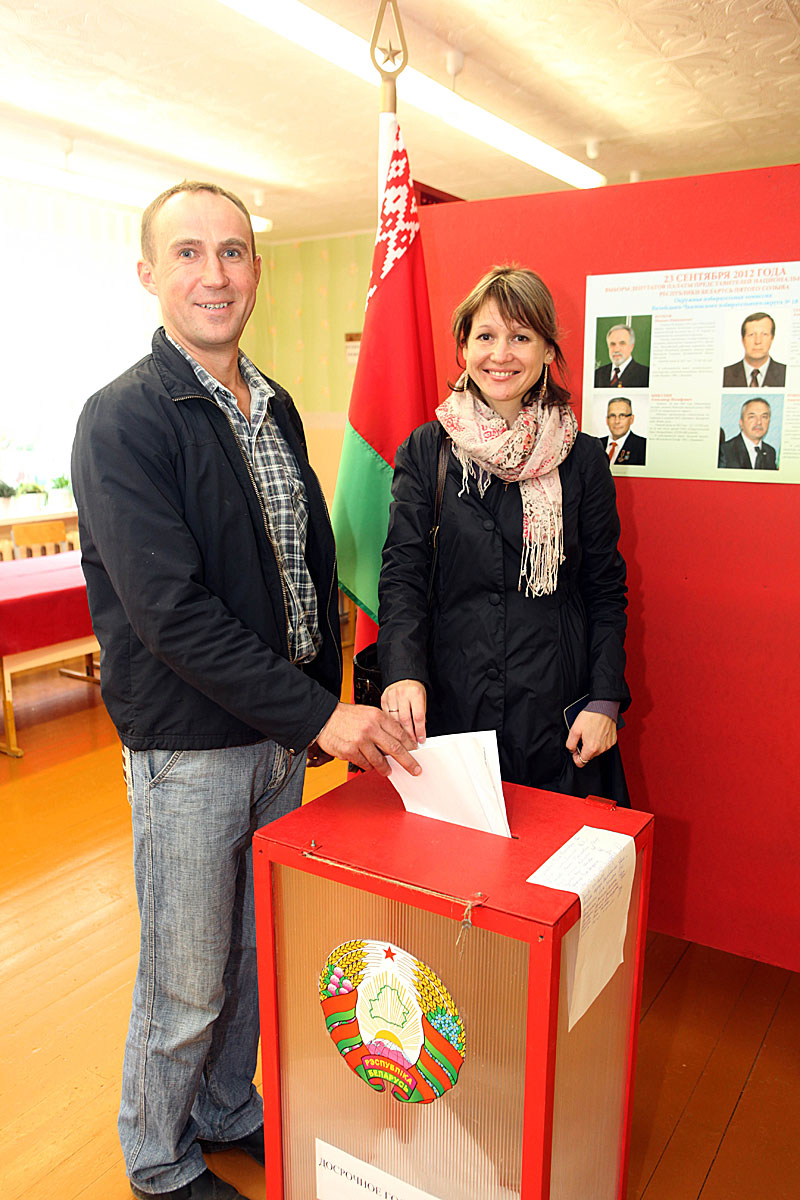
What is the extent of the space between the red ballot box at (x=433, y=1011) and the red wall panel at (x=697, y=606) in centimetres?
87

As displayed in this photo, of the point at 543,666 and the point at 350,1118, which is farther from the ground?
the point at 543,666

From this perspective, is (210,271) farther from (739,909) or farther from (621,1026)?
(739,909)

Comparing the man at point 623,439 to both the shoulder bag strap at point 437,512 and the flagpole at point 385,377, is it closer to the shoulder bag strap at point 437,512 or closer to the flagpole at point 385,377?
the flagpole at point 385,377

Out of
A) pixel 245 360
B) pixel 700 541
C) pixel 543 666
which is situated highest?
pixel 245 360

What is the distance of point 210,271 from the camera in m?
1.43

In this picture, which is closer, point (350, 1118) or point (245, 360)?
point (350, 1118)

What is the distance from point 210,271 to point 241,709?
0.69 meters

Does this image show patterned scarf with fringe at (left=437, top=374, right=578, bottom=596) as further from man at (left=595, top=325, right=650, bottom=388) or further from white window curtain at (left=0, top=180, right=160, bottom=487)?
white window curtain at (left=0, top=180, right=160, bottom=487)

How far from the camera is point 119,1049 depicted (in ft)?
6.97

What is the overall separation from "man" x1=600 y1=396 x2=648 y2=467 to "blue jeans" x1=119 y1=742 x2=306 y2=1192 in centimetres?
109

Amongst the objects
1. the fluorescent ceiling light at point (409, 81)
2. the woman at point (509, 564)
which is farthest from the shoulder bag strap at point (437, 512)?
the fluorescent ceiling light at point (409, 81)

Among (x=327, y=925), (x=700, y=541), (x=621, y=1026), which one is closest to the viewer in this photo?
(x=327, y=925)

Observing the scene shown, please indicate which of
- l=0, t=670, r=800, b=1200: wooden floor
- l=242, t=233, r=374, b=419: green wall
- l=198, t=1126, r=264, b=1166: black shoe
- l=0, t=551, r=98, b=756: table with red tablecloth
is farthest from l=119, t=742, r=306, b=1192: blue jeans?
l=242, t=233, r=374, b=419: green wall

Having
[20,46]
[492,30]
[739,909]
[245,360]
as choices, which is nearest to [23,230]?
[20,46]
